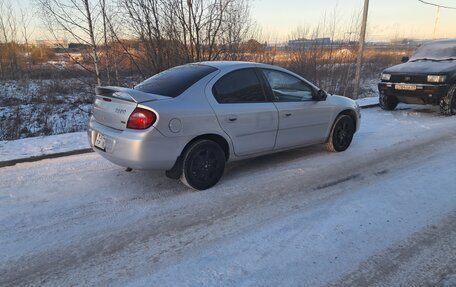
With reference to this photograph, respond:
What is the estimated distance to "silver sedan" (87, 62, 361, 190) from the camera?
13.5ft

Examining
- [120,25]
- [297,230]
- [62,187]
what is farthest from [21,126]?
[297,230]

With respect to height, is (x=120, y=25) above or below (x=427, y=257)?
above

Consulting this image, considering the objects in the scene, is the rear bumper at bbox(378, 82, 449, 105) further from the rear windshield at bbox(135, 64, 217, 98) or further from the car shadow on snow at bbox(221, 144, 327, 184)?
the rear windshield at bbox(135, 64, 217, 98)

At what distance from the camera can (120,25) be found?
34.2ft

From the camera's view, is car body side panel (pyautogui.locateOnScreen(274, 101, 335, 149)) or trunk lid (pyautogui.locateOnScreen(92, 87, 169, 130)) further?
car body side panel (pyautogui.locateOnScreen(274, 101, 335, 149))

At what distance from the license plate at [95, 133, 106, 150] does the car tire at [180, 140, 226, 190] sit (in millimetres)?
994

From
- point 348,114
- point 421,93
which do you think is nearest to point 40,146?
point 348,114

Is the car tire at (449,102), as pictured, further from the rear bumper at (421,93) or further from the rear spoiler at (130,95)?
the rear spoiler at (130,95)

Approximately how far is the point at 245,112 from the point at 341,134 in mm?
2361

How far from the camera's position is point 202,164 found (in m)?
4.53

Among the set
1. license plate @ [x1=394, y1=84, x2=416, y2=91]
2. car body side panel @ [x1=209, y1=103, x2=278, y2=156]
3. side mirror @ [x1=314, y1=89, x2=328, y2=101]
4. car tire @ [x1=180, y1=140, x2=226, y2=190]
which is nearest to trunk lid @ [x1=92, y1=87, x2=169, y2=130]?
car tire @ [x1=180, y1=140, x2=226, y2=190]

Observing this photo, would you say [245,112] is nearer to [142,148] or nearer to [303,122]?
[303,122]

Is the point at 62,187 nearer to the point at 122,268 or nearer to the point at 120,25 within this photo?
the point at 122,268

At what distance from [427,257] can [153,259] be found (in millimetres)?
2362
